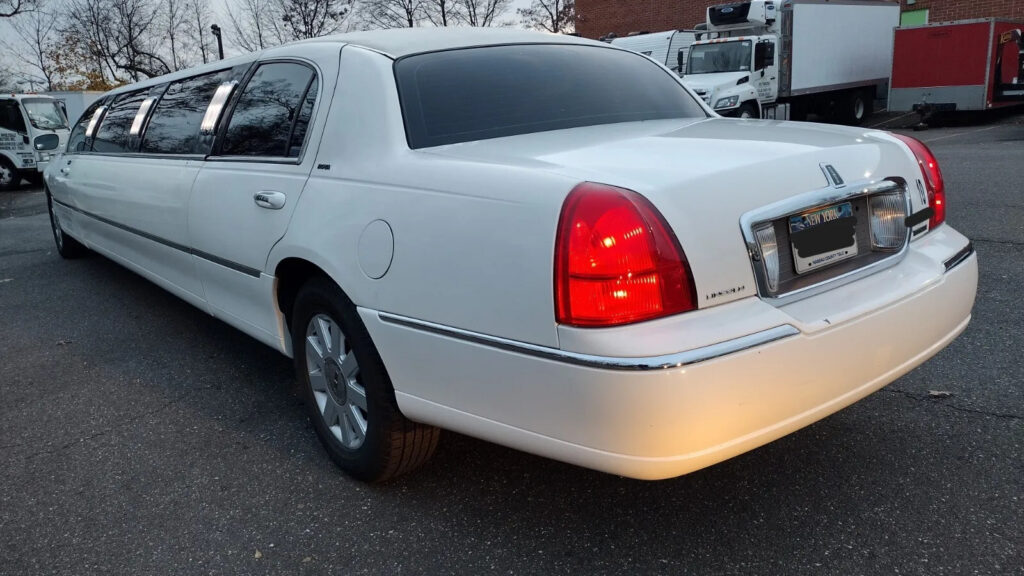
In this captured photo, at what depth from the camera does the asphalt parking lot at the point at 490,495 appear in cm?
244

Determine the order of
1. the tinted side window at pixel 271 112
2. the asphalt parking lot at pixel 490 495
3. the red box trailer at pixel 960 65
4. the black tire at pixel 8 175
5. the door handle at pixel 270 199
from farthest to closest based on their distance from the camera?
1. the black tire at pixel 8 175
2. the red box trailer at pixel 960 65
3. the tinted side window at pixel 271 112
4. the door handle at pixel 270 199
5. the asphalt parking lot at pixel 490 495

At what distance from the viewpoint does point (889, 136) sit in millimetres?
2781

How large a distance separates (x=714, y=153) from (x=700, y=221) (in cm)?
Answer: 36

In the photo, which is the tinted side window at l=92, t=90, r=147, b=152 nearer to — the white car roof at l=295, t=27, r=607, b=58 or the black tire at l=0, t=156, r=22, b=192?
the white car roof at l=295, t=27, r=607, b=58

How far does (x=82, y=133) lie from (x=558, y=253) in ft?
18.7

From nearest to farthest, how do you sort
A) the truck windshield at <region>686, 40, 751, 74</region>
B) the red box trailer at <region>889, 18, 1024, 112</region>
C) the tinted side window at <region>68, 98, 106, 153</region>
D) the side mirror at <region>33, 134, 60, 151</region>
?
the tinted side window at <region>68, 98, 106, 153</region>, the side mirror at <region>33, 134, 60, 151</region>, the truck windshield at <region>686, 40, 751, 74</region>, the red box trailer at <region>889, 18, 1024, 112</region>

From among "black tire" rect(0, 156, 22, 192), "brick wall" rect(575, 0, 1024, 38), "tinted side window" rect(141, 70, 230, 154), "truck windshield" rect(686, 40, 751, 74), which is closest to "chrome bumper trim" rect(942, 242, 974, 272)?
"tinted side window" rect(141, 70, 230, 154)

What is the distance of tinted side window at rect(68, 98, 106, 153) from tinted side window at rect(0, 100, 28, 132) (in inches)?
545

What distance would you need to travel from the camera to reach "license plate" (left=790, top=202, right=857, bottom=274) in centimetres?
228

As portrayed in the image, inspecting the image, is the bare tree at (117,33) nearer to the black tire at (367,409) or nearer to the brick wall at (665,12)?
the brick wall at (665,12)

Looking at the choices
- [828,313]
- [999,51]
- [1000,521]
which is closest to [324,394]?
[828,313]

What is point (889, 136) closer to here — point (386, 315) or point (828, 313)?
point (828, 313)

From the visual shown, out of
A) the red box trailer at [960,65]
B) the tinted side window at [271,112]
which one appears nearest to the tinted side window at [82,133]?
the tinted side window at [271,112]

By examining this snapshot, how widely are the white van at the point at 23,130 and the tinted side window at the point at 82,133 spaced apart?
13195 millimetres
